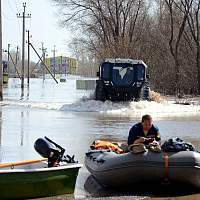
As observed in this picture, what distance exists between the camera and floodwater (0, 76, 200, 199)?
10.3 m

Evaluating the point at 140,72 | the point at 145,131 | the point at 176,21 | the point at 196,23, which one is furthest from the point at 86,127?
the point at 176,21

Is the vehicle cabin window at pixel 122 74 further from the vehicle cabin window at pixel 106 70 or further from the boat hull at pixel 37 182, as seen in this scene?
the boat hull at pixel 37 182

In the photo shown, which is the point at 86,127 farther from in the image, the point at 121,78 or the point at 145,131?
the point at 121,78

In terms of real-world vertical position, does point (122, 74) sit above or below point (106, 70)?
below

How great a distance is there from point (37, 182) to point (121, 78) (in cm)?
2115

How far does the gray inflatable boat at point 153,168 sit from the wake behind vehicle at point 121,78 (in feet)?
66.1

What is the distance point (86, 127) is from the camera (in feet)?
65.3

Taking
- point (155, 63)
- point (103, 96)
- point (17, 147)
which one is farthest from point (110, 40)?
point (17, 147)

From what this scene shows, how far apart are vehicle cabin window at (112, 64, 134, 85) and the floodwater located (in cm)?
120

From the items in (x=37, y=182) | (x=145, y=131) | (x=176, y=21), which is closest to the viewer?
(x=37, y=182)

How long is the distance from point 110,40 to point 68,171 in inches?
1748

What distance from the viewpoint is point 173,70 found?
51156mm

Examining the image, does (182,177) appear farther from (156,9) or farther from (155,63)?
(156,9)

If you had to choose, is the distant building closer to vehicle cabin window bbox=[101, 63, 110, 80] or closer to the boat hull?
vehicle cabin window bbox=[101, 63, 110, 80]
